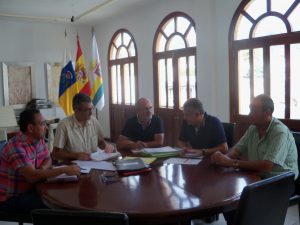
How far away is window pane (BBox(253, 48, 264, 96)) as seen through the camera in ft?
12.8

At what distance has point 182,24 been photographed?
5047 millimetres

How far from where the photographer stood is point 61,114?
6.97 meters

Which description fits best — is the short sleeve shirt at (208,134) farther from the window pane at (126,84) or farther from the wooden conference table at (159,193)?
the window pane at (126,84)

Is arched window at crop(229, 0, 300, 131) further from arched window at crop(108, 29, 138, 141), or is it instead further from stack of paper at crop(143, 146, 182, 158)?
arched window at crop(108, 29, 138, 141)

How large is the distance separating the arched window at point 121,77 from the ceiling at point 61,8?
605 millimetres

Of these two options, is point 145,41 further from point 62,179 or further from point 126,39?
point 62,179

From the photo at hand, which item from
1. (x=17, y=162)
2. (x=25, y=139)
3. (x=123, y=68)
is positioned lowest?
(x=17, y=162)

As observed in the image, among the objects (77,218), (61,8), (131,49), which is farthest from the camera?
(131,49)

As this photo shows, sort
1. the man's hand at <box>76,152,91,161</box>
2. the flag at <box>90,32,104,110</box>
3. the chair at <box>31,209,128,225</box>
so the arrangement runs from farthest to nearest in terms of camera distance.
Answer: the flag at <box>90,32,104,110</box> < the man's hand at <box>76,152,91,161</box> < the chair at <box>31,209,128,225</box>

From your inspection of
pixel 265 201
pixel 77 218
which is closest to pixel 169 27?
pixel 265 201

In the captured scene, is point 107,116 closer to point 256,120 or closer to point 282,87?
point 282,87

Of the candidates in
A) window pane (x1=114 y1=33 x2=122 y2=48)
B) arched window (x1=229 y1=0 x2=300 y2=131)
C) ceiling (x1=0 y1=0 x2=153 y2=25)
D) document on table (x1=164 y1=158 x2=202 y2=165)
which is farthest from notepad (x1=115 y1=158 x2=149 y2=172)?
window pane (x1=114 y1=33 x2=122 y2=48)

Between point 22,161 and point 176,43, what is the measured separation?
3770mm

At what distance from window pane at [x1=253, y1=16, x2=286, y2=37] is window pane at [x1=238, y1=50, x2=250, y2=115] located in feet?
0.94
